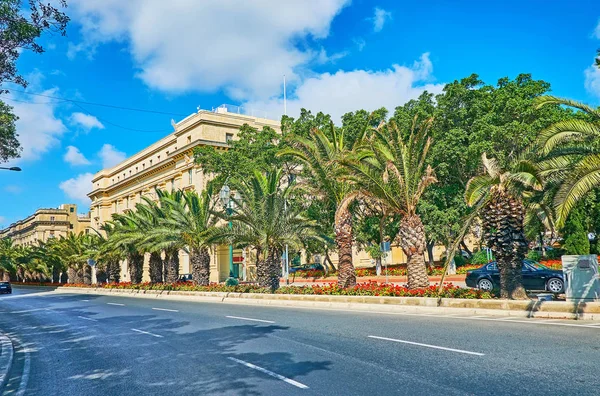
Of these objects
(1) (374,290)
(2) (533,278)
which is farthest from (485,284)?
(1) (374,290)

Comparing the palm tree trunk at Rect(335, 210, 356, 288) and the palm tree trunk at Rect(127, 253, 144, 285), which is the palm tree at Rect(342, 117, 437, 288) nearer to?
the palm tree trunk at Rect(335, 210, 356, 288)


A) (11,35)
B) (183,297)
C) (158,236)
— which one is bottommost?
(183,297)

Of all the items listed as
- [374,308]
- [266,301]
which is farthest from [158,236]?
[374,308]

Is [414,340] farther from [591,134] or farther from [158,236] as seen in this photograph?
[158,236]

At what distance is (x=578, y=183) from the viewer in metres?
11.5

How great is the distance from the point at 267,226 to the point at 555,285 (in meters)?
13.3

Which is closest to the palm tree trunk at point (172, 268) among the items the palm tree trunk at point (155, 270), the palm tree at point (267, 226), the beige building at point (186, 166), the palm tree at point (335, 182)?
the palm tree trunk at point (155, 270)

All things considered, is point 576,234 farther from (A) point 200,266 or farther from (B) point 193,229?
(B) point 193,229

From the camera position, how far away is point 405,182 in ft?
58.9

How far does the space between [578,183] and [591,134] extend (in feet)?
6.24

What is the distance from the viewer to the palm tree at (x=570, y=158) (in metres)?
11.6

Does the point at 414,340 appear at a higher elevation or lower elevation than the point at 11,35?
lower

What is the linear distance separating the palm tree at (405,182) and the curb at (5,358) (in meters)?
12.2

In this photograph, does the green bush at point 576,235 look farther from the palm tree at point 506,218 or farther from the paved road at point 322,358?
the paved road at point 322,358
